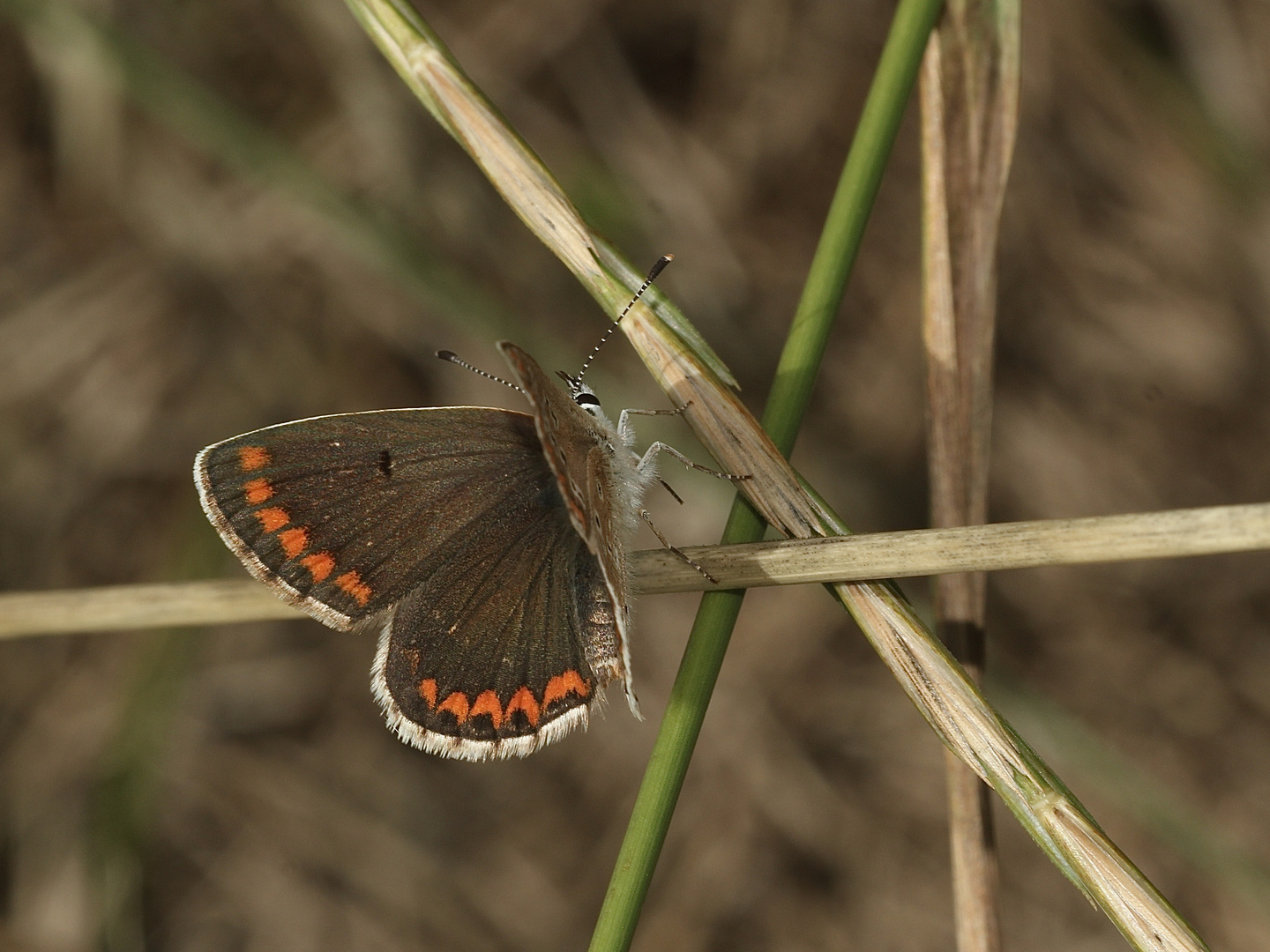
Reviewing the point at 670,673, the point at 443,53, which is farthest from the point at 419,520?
the point at 670,673

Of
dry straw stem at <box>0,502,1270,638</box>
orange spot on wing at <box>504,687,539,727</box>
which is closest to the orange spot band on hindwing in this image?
orange spot on wing at <box>504,687,539,727</box>

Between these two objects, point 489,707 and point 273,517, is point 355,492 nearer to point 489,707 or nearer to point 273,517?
point 273,517

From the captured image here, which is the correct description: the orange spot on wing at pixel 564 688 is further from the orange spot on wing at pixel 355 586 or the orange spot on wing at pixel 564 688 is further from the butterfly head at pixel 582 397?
the butterfly head at pixel 582 397

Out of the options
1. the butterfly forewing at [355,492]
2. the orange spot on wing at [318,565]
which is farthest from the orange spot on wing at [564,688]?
the orange spot on wing at [318,565]

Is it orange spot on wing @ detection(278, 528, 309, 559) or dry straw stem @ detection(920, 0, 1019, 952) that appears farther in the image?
orange spot on wing @ detection(278, 528, 309, 559)

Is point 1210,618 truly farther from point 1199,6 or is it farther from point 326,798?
point 326,798

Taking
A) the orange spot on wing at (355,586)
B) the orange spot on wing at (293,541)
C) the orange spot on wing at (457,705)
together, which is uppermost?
the orange spot on wing at (293,541)

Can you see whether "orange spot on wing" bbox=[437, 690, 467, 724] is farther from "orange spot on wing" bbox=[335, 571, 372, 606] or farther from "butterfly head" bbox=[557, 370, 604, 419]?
"butterfly head" bbox=[557, 370, 604, 419]
